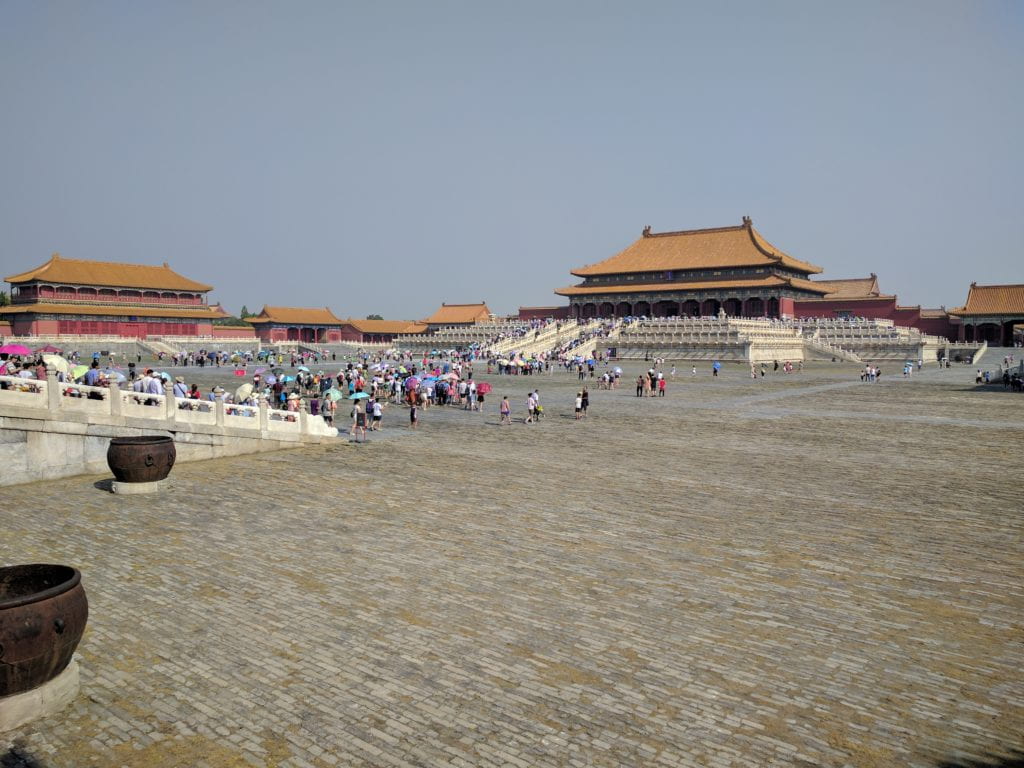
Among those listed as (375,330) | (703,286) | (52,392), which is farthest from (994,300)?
(52,392)

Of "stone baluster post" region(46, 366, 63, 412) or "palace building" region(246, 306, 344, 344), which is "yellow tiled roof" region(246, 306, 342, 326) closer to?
"palace building" region(246, 306, 344, 344)

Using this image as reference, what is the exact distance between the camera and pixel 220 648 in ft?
24.2

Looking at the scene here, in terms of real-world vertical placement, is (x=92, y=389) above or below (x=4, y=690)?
above

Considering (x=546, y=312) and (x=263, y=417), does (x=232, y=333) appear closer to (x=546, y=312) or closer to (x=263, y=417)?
(x=546, y=312)

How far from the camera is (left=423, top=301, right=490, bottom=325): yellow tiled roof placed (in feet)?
301

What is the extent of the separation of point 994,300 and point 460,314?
57804 millimetres

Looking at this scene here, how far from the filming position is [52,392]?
51.8 feet

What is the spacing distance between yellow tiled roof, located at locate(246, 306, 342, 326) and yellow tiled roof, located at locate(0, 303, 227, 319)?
627cm

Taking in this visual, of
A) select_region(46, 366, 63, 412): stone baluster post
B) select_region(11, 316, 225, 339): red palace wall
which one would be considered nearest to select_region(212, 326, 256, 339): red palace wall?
select_region(11, 316, 225, 339): red palace wall

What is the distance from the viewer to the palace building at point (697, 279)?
2970 inches

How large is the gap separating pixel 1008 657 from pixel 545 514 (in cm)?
695

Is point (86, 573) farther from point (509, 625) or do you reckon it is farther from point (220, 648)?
point (509, 625)

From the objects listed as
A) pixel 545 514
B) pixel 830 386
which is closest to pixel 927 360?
pixel 830 386

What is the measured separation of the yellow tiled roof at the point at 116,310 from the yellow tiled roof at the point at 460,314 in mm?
26206
